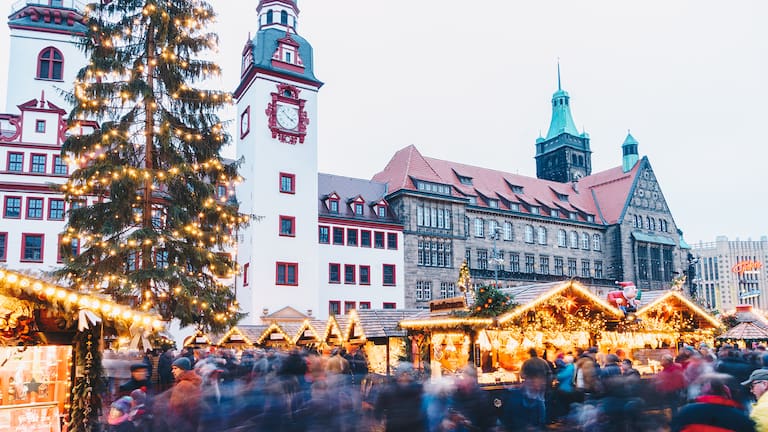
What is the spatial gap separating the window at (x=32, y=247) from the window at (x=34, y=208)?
3.02ft

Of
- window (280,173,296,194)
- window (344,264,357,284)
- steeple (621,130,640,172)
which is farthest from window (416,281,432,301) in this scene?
steeple (621,130,640,172)

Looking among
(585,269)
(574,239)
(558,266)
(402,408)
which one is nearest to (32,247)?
(402,408)

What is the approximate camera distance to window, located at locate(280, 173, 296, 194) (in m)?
38.5

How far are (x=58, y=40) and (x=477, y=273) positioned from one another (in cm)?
3090

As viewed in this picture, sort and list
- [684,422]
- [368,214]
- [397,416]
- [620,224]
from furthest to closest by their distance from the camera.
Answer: [620,224] < [368,214] < [397,416] < [684,422]

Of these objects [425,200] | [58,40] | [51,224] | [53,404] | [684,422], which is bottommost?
[53,404]

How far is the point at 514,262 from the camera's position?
5147 cm

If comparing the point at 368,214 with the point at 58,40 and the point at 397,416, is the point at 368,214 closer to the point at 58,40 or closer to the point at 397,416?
A: the point at 58,40

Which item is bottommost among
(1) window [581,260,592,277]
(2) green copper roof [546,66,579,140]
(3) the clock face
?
(1) window [581,260,592,277]

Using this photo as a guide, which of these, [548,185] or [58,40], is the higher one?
[58,40]

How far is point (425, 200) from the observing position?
46250 millimetres

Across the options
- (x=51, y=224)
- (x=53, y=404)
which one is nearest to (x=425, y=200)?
(x=51, y=224)

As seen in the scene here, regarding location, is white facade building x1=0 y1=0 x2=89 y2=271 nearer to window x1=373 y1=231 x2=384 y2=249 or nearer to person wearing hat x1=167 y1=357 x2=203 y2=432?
window x1=373 y1=231 x2=384 y2=249

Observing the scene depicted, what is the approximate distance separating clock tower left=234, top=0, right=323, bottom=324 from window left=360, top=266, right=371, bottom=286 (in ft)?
11.5
